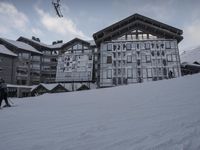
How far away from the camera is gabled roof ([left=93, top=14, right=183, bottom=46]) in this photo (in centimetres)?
2888

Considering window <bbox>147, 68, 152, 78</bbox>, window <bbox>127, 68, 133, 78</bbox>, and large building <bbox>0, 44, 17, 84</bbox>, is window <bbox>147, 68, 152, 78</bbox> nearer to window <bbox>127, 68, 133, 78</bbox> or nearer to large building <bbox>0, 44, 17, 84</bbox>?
window <bbox>127, 68, 133, 78</bbox>

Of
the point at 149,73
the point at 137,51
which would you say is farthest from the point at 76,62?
the point at 149,73

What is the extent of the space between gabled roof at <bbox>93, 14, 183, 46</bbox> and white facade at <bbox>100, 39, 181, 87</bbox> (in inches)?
47.2

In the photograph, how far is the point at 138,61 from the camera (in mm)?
29000

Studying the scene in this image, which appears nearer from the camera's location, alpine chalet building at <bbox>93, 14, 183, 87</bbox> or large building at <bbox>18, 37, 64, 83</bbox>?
alpine chalet building at <bbox>93, 14, 183, 87</bbox>

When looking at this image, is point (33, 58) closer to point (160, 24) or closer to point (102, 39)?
point (102, 39)

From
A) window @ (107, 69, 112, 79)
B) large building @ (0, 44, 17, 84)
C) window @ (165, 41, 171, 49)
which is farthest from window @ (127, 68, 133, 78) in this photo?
large building @ (0, 44, 17, 84)

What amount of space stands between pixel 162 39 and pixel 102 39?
33.6 ft

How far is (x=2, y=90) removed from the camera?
8.56 m

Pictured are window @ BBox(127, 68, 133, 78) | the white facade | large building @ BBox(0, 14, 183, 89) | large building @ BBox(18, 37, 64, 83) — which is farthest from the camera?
large building @ BBox(18, 37, 64, 83)

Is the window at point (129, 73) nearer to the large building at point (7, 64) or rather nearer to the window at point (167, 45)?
the window at point (167, 45)

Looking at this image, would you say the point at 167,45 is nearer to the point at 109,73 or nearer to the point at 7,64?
the point at 109,73

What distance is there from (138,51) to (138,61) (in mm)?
1791

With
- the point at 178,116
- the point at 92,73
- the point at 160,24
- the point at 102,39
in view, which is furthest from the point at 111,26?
the point at 178,116
